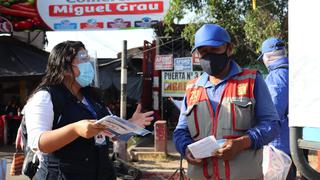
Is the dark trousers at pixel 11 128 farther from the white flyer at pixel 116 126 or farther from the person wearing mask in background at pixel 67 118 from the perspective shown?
the white flyer at pixel 116 126

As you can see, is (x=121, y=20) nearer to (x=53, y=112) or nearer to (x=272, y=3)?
(x=272, y=3)

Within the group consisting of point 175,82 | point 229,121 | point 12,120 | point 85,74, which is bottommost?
point 12,120

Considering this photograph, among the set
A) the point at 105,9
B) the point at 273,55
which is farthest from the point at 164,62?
the point at 273,55

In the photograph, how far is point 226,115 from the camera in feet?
8.73

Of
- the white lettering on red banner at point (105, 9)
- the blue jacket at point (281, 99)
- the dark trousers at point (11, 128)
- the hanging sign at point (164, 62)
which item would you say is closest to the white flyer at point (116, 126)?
the blue jacket at point (281, 99)

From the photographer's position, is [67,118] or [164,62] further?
[164,62]

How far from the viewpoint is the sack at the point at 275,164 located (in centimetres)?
339

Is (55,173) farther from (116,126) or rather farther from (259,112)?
(259,112)

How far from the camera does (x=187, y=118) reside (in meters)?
2.84

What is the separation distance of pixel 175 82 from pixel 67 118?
42.1 feet

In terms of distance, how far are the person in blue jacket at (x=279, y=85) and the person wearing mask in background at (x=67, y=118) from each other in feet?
4.78

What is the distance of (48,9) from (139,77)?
175 inches

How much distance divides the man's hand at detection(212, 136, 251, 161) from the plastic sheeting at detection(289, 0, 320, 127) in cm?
67

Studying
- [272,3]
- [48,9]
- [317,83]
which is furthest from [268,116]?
[48,9]
